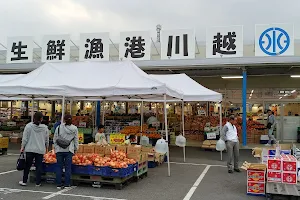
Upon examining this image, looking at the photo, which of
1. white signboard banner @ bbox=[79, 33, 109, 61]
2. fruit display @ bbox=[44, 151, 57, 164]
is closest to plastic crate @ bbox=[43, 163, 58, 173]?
fruit display @ bbox=[44, 151, 57, 164]

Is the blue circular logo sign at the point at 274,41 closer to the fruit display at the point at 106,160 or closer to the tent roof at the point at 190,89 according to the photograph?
the tent roof at the point at 190,89

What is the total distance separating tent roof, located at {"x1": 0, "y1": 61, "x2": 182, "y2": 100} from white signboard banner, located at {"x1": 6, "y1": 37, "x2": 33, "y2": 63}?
24.2 feet

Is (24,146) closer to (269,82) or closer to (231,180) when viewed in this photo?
(231,180)

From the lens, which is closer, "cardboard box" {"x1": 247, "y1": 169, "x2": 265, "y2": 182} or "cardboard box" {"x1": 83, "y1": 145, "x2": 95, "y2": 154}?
"cardboard box" {"x1": 247, "y1": 169, "x2": 265, "y2": 182}

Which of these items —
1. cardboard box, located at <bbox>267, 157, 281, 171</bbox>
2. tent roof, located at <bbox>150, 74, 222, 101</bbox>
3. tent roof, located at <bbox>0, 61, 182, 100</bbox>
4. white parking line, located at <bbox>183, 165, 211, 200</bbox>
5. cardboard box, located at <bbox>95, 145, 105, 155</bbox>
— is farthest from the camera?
tent roof, located at <bbox>150, 74, 222, 101</bbox>

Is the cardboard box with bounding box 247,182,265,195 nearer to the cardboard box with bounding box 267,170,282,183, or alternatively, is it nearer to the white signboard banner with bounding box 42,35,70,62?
the cardboard box with bounding box 267,170,282,183

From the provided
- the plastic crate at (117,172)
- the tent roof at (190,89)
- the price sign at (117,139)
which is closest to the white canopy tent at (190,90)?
the tent roof at (190,89)

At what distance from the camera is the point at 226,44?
14.7 meters

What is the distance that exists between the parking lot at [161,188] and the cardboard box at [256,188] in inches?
6.9

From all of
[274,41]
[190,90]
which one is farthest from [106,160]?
[274,41]

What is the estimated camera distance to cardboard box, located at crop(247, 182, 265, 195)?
688 cm

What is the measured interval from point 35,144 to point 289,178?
17.6 feet

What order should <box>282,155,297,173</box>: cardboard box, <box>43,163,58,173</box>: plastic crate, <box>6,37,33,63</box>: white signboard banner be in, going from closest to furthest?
<box>282,155,297,173</box>: cardboard box < <box>43,163,58,173</box>: plastic crate < <box>6,37,33,63</box>: white signboard banner

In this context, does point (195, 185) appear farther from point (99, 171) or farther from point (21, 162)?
point (21, 162)
